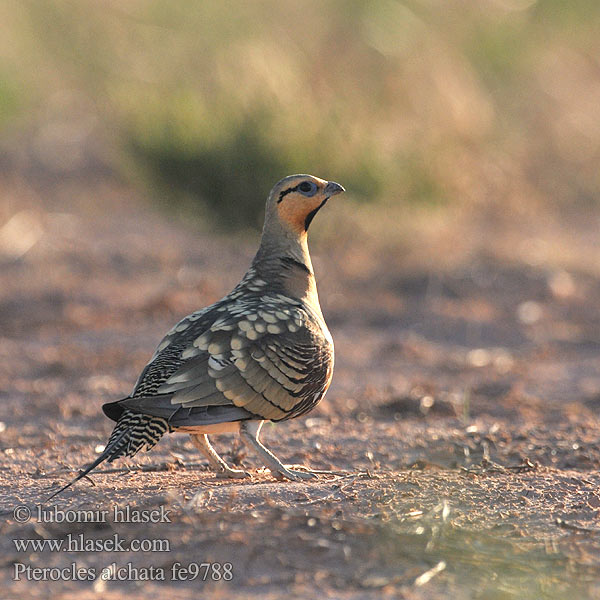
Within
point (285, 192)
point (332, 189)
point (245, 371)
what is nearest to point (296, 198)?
point (285, 192)

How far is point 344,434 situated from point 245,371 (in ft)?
5.82

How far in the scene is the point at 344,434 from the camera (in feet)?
21.0

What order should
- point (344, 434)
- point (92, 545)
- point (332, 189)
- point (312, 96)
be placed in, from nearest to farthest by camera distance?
1. point (92, 545)
2. point (332, 189)
3. point (344, 434)
4. point (312, 96)

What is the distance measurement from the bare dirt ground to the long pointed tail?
19 cm

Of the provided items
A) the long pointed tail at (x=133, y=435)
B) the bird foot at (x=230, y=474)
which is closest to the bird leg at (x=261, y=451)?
the bird foot at (x=230, y=474)

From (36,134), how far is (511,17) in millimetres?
8448

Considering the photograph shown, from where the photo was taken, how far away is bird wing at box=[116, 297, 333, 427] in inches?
182

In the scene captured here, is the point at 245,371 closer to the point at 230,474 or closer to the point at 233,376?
the point at 233,376

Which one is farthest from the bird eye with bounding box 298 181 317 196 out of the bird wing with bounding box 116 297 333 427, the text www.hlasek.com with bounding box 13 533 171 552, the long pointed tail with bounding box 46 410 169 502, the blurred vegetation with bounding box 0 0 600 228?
the blurred vegetation with bounding box 0 0 600 228

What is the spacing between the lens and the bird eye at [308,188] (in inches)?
219

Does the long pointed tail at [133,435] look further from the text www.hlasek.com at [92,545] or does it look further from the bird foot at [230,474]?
the bird foot at [230,474]

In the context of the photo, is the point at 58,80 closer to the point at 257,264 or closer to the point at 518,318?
the point at 518,318

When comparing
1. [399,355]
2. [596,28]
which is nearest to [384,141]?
[399,355]

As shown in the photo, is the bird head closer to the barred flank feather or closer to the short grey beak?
the short grey beak
